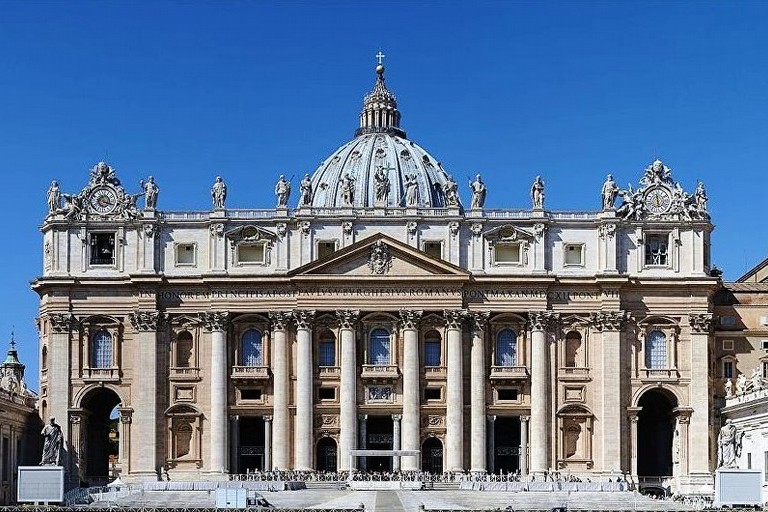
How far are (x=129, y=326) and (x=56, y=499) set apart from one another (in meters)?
24.7

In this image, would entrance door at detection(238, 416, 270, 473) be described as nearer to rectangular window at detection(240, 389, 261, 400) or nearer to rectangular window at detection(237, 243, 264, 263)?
rectangular window at detection(240, 389, 261, 400)

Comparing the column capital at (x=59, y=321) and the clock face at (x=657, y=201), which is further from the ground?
the clock face at (x=657, y=201)

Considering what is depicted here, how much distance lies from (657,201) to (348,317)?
949 inches

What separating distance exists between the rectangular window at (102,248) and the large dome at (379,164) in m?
34.7

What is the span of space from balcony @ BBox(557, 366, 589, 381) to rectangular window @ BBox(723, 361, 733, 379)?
10.9m

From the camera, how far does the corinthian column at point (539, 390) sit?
11125 centimetres

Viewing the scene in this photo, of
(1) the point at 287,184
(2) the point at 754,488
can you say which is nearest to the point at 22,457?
(1) the point at 287,184

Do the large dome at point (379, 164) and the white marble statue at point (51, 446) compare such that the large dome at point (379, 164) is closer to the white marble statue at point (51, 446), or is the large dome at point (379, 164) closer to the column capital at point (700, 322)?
the column capital at point (700, 322)

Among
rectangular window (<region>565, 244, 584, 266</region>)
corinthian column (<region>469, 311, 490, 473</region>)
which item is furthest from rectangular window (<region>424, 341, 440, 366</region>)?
rectangular window (<region>565, 244, 584, 266</region>)

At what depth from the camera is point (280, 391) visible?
11188cm

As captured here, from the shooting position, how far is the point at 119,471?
113 m

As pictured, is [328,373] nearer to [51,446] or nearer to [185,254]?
[185,254]

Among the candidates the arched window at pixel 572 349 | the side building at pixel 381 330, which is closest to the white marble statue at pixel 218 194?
the side building at pixel 381 330

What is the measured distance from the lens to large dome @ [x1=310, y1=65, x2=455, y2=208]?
495ft
